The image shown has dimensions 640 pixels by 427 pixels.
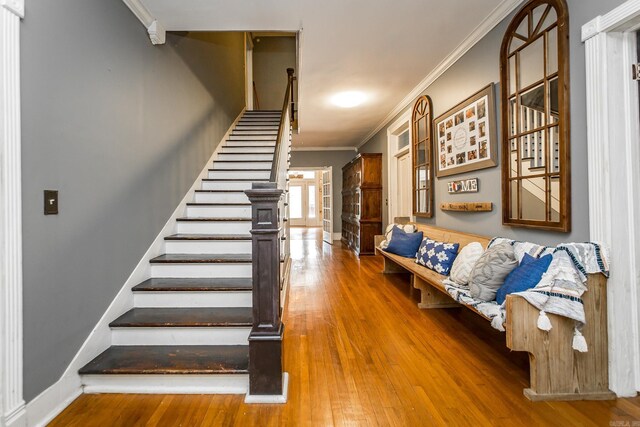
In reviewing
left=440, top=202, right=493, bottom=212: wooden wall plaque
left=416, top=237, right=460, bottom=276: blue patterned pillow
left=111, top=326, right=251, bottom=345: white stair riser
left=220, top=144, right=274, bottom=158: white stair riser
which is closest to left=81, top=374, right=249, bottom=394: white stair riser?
left=111, top=326, right=251, bottom=345: white stair riser

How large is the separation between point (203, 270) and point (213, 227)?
0.64m

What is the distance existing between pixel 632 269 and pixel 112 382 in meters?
2.96

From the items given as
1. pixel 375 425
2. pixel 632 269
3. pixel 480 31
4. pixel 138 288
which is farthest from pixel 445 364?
pixel 480 31

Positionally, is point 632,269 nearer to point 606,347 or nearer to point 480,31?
point 606,347

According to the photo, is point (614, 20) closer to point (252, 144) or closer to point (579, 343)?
point (579, 343)

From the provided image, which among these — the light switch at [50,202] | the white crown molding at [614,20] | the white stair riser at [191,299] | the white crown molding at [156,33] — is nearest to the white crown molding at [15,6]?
the light switch at [50,202]

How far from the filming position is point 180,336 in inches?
80.1

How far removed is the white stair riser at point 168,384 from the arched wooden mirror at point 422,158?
3.05 meters

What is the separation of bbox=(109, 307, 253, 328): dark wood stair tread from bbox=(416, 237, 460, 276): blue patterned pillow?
6.06ft

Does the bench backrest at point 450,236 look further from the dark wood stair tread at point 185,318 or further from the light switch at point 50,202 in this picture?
the light switch at point 50,202

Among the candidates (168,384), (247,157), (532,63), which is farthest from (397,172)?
(168,384)

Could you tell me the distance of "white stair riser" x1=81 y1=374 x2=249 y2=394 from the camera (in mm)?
1776

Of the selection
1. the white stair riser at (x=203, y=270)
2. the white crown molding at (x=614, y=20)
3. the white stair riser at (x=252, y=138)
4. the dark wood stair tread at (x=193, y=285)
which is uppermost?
the white stair riser at (x=252, y=138)

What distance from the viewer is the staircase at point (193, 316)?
1.78 meters
